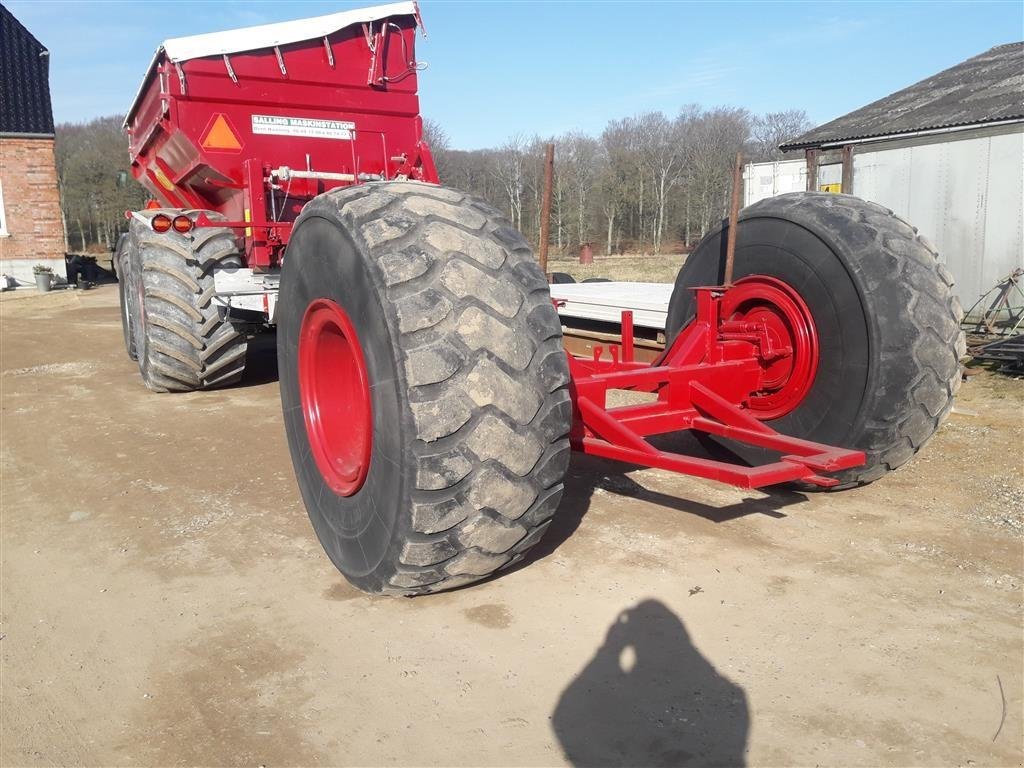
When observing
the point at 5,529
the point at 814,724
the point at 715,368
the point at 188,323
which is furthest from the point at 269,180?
the point at 814,724

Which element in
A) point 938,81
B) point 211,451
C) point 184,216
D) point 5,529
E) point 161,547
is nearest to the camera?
point 161,547

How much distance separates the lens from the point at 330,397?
11.6 feet

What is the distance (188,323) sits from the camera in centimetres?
653

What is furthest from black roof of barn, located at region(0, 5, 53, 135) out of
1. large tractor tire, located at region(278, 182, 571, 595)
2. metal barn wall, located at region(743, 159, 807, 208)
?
large tractor tire, located at region(278, 182, 571, 595)

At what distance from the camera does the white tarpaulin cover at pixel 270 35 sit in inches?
248

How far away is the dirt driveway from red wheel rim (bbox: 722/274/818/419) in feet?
1.73

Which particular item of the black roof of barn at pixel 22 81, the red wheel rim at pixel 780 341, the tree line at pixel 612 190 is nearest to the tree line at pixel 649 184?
the tree line at pixel 612 190

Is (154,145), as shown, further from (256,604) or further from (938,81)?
(938,81)

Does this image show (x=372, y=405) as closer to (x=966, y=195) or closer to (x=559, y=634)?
(x=559, y=634)

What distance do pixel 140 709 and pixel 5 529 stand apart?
2.20m

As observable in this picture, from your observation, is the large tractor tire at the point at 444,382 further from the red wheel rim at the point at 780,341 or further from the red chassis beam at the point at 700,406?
the red wheel rim at the point at 780,341

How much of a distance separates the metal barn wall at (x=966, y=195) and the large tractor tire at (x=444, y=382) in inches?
379

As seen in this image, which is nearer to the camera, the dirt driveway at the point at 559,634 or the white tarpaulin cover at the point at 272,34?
the dirt driveway at the point at 559,634

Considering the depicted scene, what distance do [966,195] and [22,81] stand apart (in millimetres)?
23763
